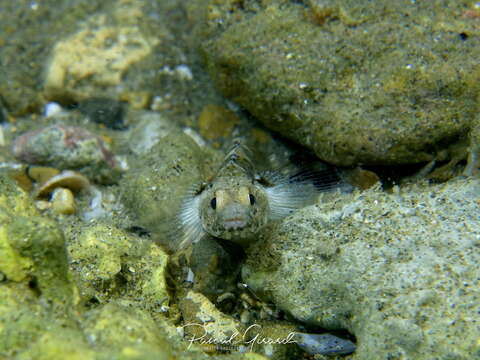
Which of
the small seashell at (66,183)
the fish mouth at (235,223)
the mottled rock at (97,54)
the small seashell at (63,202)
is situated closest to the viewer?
the fish mouth at (235,223)

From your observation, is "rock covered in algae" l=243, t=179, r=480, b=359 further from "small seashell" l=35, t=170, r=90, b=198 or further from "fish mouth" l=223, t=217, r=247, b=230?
"small seashell" l=35, t=170, r=90, b=198

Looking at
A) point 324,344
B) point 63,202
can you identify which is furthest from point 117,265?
point 324,344

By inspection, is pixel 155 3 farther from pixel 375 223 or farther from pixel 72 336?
pixel 72 336

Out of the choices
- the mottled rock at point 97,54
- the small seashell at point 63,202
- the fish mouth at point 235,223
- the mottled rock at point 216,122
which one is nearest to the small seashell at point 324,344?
the fish mouth at point 235,223

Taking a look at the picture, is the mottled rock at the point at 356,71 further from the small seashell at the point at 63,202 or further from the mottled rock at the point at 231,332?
the small seashell at the point at 63,202

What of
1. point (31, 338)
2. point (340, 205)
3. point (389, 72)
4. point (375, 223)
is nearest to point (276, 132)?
point (389, 72)

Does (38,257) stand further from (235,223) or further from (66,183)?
(66,183)

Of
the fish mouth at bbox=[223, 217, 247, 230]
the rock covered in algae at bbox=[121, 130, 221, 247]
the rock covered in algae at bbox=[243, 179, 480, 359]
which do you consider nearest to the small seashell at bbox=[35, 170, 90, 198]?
the rock covered in algae at bbox=[121, 130, 221, 247]
